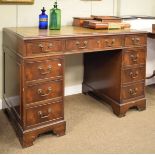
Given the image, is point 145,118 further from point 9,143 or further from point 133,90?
point 9,143

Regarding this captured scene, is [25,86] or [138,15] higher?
[138,15]

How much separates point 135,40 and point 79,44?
651mm

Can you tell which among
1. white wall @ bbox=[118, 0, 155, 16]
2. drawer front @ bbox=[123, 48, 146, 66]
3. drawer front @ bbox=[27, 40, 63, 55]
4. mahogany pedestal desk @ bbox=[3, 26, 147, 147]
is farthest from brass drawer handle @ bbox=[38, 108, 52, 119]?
white wall @ bbox=[118, 0, 155, 16]

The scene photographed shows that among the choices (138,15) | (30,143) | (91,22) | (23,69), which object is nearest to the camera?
(23,69)

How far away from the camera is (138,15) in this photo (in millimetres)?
3469

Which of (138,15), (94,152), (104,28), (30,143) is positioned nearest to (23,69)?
(30,143)

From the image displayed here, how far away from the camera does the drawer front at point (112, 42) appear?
7.93 ft

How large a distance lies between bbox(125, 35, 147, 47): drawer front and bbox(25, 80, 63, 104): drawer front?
31.4 inches

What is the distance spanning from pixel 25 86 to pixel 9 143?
0.50 m

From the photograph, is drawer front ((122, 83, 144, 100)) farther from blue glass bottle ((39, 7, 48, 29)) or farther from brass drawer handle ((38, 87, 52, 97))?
blue glass bottle ((39, 7, 48, 29))

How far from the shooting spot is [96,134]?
7.70 ft

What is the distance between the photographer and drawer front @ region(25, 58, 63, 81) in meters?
2.04

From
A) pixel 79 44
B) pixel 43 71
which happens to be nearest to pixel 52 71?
pixel 43 71

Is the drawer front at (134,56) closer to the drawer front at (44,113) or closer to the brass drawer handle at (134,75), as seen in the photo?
the brass drawer handle at (134,75)
